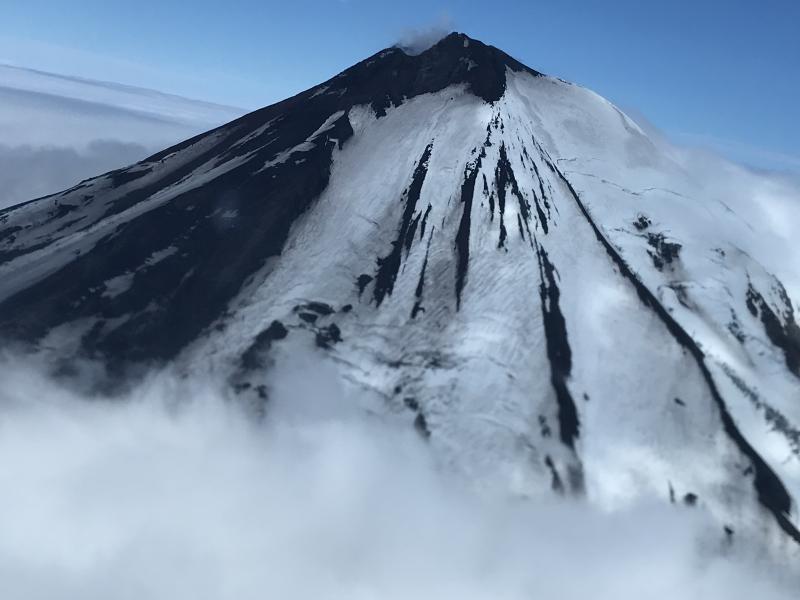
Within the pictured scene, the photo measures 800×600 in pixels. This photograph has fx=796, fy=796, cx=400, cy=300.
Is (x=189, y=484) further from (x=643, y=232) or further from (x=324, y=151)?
(x=643, y=232)

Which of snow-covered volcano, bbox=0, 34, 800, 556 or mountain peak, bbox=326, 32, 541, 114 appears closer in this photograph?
snow-covered volcano, bbox=0, 34, 800, 556

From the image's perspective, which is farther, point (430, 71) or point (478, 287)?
point (430, 71)

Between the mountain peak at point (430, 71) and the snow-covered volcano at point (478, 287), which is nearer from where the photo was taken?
the snow-covered volcano at point (478, 287)

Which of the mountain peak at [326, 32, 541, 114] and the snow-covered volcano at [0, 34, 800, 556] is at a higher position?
the mountain peak at [326, 32, 541, 114]

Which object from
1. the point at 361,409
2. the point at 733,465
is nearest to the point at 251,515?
the point at 361,409

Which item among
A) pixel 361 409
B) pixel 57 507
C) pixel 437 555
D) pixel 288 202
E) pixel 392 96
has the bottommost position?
pixel 57 507

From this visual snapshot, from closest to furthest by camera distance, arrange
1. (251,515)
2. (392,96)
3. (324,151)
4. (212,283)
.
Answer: (251,515)
(212,283)
(324,151)
(392,96)

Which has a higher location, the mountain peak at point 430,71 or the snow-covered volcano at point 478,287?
the mountain peak at point 430,71

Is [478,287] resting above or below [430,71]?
below
